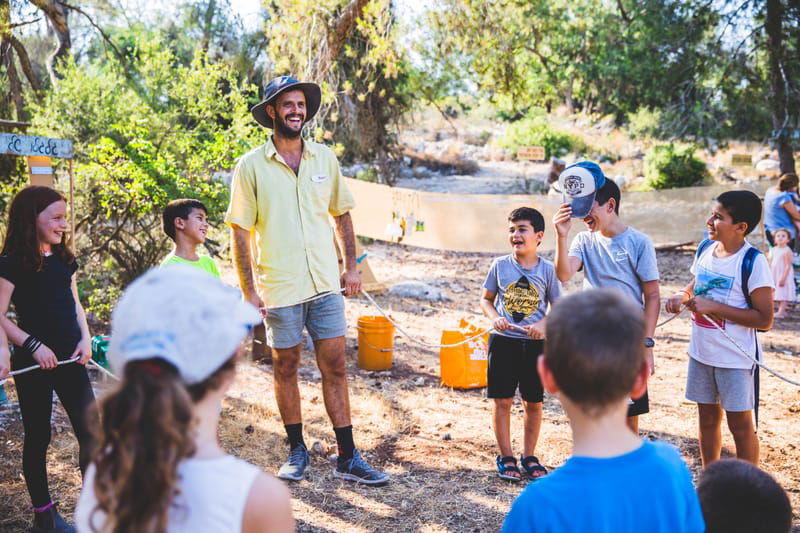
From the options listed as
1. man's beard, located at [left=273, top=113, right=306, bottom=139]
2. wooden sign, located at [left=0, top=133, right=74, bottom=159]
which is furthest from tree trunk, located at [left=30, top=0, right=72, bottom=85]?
man's beard, located at [left=273, top=113, right=306, bottom=139]

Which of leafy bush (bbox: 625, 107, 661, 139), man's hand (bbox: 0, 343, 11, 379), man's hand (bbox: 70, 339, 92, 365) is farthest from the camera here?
leafy bush (bbox: 625, 107, 661, 139)

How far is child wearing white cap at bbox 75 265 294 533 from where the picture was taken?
114 centimetres

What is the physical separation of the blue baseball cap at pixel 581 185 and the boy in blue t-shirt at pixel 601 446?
78.3 inches

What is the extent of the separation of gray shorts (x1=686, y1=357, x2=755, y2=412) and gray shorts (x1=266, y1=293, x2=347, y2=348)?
6.14ft

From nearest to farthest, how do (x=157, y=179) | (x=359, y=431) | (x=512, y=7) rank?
(x=359, y=431) < (x=157, y=179) < (x=512, y=7)

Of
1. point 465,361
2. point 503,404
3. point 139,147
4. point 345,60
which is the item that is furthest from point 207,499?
point 345,60

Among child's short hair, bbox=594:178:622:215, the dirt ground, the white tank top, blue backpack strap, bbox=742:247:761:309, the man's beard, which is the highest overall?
the man's beard

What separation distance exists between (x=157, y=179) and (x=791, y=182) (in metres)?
7.13

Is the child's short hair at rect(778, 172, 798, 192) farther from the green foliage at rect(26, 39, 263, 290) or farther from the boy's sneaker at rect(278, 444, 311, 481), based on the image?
the boy's sneaker at rect(278, 444, 311, 481)

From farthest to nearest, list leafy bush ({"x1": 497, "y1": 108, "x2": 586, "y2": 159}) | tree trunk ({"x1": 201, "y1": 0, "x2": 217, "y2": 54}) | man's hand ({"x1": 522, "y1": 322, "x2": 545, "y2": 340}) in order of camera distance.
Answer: leafy bush ({"x1": 497, "y1": 108, "x2": 586, "y2": 159}) < tree trunk ({"x1": 201, "y1": 0, "x2": 217, "y2": 54}) < man's hand ({"x1": 522, "y1": 322, "x2": 545, "y2": 340})

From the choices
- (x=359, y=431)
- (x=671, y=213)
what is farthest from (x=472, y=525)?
(x=671, y=213)

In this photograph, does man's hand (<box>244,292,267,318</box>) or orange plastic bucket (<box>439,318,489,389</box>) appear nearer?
man's hand (<box>244,292,267,318</box>)

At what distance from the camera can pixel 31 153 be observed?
3.82 m

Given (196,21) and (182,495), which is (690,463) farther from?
(196,21)
